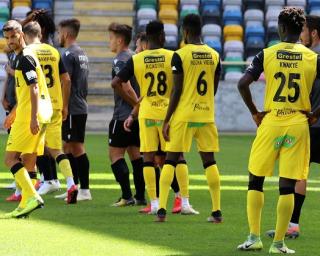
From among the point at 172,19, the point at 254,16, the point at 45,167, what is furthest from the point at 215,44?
the point at 45,167

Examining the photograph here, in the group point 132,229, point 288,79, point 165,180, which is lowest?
point 132,229

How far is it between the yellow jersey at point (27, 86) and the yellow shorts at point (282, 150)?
262 cm

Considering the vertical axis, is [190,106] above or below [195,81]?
below

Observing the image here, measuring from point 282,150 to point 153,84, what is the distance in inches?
103

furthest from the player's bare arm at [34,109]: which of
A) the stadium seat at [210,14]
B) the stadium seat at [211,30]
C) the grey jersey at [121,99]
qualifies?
the stadium seat at [210,14]

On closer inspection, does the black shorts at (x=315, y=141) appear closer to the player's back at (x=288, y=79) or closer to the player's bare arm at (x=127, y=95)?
the player's back at (x=288, y=79)

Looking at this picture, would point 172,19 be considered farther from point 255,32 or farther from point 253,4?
point 253,4

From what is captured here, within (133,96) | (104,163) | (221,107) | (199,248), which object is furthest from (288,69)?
Result: (221,107)

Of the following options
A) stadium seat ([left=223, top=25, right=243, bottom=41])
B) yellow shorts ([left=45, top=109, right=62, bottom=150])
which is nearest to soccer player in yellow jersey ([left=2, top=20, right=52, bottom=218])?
yellow shorts ([left=45, top=109, right=62, bottom=150])

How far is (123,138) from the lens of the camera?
11.9 m

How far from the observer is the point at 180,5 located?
31.0 meters

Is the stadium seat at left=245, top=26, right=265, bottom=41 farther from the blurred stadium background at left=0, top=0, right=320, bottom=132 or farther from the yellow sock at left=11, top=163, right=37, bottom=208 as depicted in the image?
the yellow sock at left=11, top=163, right=37, bottom=208

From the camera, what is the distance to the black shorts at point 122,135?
11.8 metres

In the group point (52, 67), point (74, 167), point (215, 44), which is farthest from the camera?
point (215, 44)
